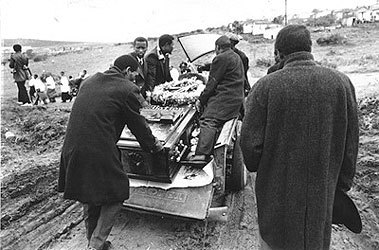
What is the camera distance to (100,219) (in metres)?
3.24

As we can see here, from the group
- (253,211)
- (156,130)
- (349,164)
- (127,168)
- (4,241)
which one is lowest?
(253,211)

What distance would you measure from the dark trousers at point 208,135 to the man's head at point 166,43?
1.63 metres

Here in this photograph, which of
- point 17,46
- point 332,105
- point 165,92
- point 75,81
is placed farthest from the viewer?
point 75,81

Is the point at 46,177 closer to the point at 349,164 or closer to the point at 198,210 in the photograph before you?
the point at 198,210

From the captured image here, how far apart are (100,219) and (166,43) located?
10.4 feet

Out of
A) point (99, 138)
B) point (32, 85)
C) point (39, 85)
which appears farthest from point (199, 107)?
point (32, 85)

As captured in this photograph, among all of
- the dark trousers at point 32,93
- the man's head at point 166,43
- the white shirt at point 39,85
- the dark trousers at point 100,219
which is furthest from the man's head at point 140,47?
the dark trousers at point 32,93

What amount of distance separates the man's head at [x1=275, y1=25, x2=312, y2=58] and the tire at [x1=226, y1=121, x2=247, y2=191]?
103 inches

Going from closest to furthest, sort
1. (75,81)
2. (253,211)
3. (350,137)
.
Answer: (350,137) < (253,211) < (75,81)

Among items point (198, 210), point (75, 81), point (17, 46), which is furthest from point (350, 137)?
point (75, 81)

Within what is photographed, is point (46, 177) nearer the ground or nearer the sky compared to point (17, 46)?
nearer the ground

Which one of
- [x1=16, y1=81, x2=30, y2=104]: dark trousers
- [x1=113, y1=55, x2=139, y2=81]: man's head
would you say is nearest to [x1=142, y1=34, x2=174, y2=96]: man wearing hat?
[x1=113, y1=55, x2=139, y2=81]: man's head

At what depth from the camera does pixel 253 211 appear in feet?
14.4

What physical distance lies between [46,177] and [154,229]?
2.11 meters
